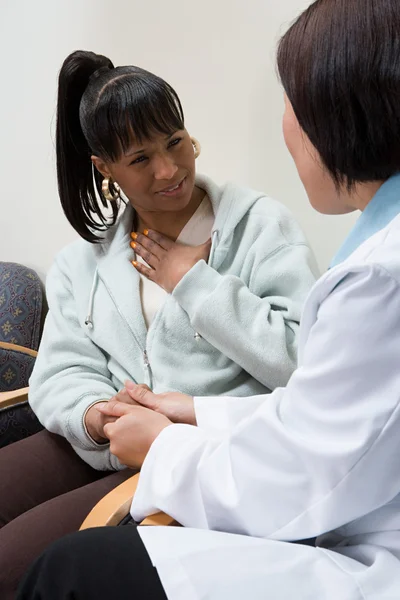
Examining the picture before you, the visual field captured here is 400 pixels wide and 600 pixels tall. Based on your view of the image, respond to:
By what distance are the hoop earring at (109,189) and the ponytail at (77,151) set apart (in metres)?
0.04

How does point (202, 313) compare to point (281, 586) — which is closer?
point (281, 586)

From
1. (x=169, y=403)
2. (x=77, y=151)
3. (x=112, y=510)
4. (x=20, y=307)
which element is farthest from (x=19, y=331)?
(x=112, y=510)

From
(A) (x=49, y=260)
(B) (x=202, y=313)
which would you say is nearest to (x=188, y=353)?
(B) (x=202, y=313)

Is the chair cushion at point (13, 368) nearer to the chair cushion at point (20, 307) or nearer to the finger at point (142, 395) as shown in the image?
the chair cushion at point (20, 307)

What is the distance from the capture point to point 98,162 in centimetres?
139

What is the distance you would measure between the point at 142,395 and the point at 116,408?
0.19 feet

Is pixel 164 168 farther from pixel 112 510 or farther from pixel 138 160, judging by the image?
pixel 112 510

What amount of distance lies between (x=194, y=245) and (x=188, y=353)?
245 millimetres

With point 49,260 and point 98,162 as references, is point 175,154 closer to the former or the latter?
point 98,162

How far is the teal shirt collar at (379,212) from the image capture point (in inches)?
29.5

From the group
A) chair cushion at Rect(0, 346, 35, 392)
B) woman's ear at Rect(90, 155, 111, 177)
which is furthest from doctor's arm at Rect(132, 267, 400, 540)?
chair cushion at Rect(0, 346, 35, 392)

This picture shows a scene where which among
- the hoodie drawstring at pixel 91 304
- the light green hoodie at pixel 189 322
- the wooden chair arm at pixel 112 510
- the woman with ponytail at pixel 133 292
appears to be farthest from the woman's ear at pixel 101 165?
the wooden chair arm at pixel 112 510

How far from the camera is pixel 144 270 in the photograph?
1389 mm

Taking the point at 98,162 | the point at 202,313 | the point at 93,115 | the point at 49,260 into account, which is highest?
the point at 93,115
